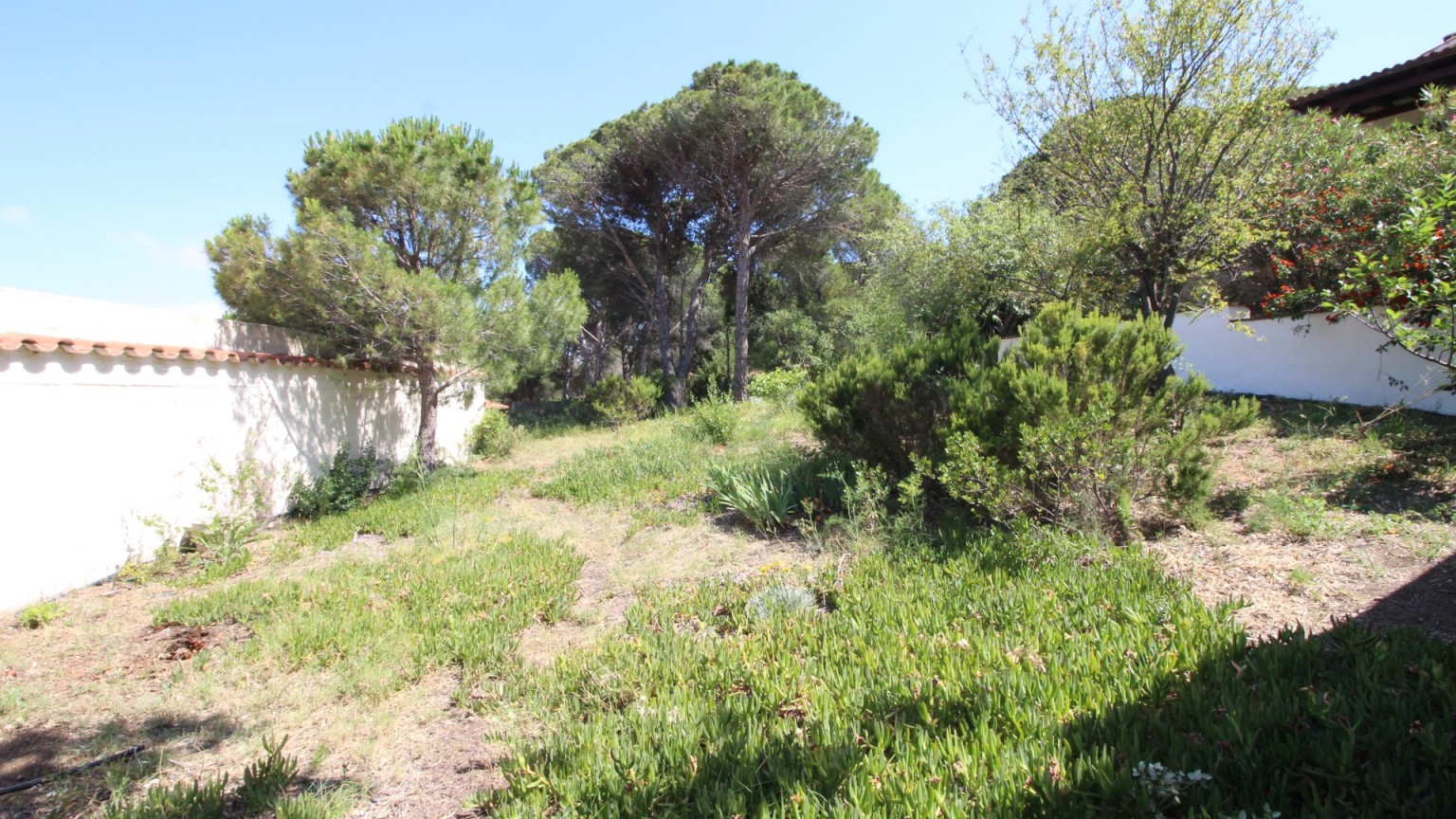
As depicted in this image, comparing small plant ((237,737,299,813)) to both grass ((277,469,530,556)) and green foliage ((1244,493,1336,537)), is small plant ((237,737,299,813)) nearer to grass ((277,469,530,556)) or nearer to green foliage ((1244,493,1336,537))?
grass ((277,469,530,556))

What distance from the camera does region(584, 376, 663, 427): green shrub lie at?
Answer: 16688mm

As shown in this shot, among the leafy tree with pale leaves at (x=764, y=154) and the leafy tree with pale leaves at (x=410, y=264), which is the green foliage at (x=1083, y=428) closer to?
the leafy tree with pale leaves at (x=410, y=264)

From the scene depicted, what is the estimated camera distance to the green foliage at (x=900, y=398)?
627 cm

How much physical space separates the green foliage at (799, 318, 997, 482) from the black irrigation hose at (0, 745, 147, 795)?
216 inches

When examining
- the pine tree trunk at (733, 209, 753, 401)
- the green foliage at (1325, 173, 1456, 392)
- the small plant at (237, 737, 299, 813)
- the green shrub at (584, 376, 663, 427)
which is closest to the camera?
the small plant at (237, 737, 299, 813)

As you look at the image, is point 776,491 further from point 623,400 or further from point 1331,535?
point 623,400

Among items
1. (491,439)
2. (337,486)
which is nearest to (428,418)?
(337,486)

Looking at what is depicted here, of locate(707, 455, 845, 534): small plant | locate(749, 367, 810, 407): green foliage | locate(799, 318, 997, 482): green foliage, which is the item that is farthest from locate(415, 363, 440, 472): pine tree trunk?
locate(749, 367, 810, 407): green foliage

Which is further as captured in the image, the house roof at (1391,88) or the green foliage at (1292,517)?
the house roof at (1391,88)

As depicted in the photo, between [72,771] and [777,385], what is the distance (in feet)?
51.0

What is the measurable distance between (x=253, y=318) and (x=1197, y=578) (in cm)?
1166

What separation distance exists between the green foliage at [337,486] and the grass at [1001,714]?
6700mm

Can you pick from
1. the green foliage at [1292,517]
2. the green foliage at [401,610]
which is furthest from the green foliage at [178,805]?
the green foliage at [1292,517]

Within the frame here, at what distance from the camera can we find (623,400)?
1703 centimetres
